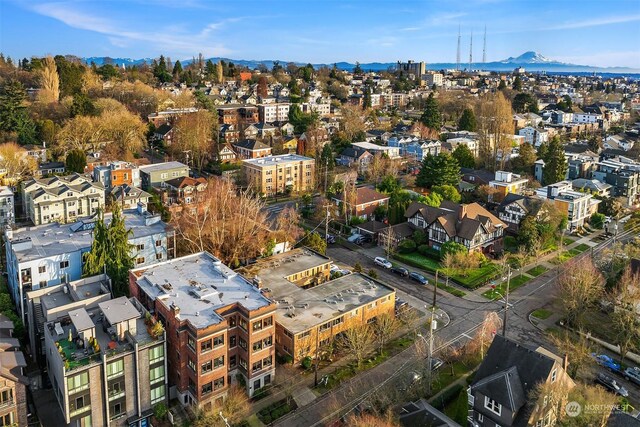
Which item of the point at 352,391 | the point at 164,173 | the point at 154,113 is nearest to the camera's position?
the point at 352,391

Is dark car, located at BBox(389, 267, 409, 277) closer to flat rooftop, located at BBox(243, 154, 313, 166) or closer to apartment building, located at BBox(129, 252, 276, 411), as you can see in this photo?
apartment building, located at BBox(129, 252, 276, 411)

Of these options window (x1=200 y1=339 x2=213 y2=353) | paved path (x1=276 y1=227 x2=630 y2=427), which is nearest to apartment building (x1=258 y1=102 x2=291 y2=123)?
paved path (x1=276 y1=227 x2=630 y2=427)

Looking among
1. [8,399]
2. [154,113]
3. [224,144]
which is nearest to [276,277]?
[8,399]

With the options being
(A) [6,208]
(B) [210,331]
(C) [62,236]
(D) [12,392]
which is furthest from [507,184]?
(A) [6,208]

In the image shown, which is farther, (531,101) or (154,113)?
(531,101)

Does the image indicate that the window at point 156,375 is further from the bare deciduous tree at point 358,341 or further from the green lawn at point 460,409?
the green lawn at point 460,409

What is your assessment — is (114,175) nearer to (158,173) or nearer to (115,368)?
(158,173)

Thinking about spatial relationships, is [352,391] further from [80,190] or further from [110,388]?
[80,190]
